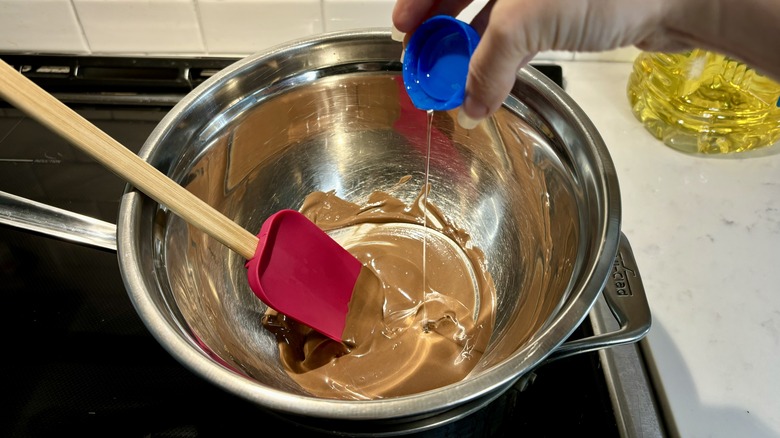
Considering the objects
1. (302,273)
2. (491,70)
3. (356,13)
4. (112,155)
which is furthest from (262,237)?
(356,13)

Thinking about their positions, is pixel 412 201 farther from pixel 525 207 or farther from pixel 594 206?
pixel 594 206

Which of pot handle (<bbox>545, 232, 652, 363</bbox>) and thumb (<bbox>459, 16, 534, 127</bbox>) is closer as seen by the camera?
thumb (<bbox>459, 16, 534, 127</bbox>)

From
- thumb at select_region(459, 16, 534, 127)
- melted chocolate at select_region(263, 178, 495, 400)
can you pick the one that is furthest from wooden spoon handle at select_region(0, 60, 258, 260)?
thumb at select_region(459, 16, 534, 127)

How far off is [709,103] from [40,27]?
120cm

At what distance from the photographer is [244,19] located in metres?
1.09

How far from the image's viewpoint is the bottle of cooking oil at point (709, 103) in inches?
36.6

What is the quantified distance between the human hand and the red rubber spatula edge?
0.34 metres

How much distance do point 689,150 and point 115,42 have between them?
1062mm

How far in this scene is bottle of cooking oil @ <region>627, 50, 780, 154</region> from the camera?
930 millimetres

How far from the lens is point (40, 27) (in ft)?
3.70

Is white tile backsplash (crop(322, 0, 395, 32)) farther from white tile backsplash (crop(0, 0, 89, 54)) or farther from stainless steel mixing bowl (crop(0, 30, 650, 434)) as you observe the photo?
white tile backsplash (crop(0, 0, 89, 54))

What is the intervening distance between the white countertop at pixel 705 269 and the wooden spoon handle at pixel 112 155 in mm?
559

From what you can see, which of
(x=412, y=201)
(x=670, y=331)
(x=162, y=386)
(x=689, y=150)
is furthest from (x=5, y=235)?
(x=689, y=150)

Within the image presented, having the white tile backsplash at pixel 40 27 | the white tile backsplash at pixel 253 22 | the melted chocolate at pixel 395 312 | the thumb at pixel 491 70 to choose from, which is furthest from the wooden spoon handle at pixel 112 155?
the white tile backsplash at pixel 40 27
